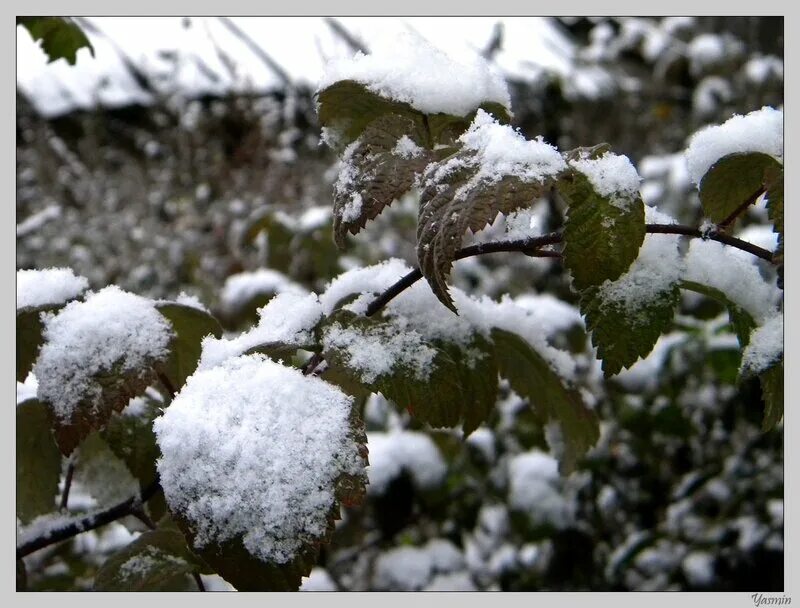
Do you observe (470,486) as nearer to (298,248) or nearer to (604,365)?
(298,248)

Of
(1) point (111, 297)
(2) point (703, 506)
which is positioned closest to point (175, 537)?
(1) point (111, 297)

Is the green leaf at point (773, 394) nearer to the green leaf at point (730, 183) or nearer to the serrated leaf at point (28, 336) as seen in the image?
the green leaf at point (730, 183)

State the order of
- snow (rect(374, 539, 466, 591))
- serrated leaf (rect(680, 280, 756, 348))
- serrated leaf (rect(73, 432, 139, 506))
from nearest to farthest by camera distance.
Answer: serrated leaf (rect(680, 280, 756, 348)) → serrated leaf (rect(73, 432, 139, 506)) → snow (rect(374, 539, 466, 591))

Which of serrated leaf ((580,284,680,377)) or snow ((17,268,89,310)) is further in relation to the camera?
snow ((17,268,89,310))

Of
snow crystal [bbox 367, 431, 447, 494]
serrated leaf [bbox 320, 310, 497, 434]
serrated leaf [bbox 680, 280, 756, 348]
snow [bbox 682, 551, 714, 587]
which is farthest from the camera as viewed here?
snow [bbox 682, 551, 714, 587]

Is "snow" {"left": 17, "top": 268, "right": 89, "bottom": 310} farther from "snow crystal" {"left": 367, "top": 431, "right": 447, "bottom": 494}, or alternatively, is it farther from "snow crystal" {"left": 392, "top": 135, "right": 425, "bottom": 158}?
"snow crystal" {"left": 367, "top": 431, "right": 447, "bottom": 494}

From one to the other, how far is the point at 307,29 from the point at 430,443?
3.44 meters

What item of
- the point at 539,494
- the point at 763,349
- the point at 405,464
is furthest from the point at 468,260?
the point at 763,349

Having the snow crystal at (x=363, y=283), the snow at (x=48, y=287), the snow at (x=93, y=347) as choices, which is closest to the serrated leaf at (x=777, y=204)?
the snow crystal at (x=363, y=283)

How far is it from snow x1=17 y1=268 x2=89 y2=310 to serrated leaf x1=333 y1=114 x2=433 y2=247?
369 millimetres

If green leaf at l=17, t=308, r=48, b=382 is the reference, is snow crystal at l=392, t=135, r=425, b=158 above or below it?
above

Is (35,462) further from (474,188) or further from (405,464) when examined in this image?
(405,464)

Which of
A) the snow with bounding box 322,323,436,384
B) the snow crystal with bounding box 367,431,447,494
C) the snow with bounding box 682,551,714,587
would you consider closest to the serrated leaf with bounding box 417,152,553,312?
the snow with bounding box 322,323,436,384

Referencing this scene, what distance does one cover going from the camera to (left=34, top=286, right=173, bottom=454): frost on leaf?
720 mm
